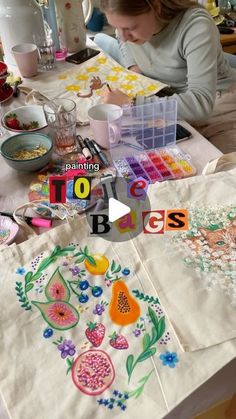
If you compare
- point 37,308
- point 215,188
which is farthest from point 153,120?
point 37,308

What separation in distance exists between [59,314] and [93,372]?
0.32ft

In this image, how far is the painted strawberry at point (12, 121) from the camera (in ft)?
3.02

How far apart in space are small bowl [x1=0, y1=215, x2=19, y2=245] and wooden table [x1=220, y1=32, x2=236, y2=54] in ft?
5.31

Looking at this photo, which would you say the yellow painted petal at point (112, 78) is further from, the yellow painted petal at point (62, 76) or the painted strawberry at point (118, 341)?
the painted strawberry at point (118, 341)

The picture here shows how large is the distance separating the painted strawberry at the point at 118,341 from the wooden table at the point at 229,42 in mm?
1771

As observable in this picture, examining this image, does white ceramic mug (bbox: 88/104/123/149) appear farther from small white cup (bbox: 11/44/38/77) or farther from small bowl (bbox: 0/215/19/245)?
small white cup (bbox: 11/44/38/77)

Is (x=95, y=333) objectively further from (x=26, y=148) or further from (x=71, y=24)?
(x=71, y=24)

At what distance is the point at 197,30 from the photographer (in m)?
1.07

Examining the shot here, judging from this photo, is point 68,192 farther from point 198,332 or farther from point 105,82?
point 105,82

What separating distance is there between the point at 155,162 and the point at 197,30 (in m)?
0.48

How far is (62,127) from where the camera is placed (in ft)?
2.89

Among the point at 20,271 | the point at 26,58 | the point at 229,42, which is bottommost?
the point at 229,42

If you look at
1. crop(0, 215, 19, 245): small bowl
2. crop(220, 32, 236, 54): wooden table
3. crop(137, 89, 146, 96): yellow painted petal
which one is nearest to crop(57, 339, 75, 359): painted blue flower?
crop(0, 215, 19, 245): small bowl

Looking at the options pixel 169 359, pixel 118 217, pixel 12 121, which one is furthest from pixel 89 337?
pixel 12 121
